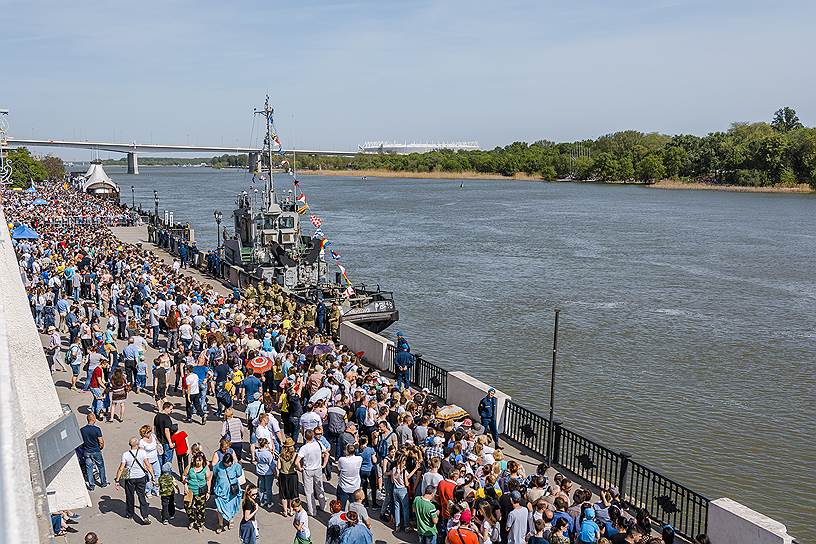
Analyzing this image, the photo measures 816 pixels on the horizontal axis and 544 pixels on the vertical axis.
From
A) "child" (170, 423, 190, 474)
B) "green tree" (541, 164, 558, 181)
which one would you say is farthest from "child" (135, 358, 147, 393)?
"green tree" (541, 164, 558, 181)

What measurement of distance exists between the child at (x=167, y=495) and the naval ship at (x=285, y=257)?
15.7 metres

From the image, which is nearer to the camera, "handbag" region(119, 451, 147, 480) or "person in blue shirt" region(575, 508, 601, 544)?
"person in blue shirt" region(575, 508, 601, 544)

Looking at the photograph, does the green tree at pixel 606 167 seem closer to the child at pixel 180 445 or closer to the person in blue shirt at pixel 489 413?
the person in blue shirt at pixel 489 413

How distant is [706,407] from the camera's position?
71.9ft

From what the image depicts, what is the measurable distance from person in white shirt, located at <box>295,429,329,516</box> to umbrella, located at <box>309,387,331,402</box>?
178 cm

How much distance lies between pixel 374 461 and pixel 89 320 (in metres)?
11.9

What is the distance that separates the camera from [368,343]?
65.8ft

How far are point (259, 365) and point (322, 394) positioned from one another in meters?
2.50

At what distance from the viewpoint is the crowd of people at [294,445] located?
9.06 m

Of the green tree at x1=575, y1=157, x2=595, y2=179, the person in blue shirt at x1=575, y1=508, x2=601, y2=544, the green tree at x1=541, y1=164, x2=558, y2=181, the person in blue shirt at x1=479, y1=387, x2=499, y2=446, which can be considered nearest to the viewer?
the person in blue shirt at x1=575, y1=508, x2=601, y2=544

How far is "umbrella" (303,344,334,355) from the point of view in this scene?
15828 millimetres

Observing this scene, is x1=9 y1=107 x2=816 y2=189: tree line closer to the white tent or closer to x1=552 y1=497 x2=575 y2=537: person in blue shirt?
the white tent

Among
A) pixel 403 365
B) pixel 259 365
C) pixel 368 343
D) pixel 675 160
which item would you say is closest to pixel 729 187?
pixel 675 160

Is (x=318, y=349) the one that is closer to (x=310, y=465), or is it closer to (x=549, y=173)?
(x=310, y=465)
